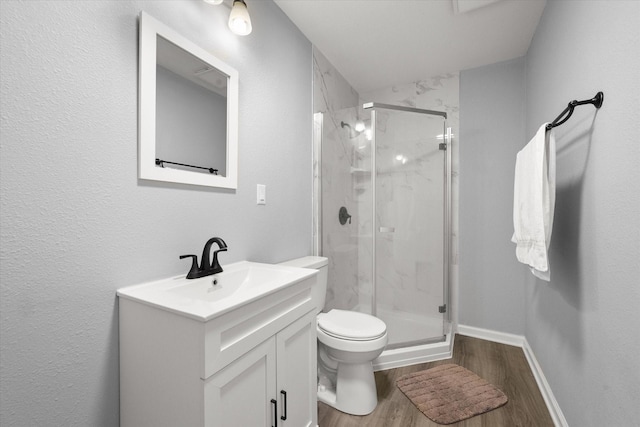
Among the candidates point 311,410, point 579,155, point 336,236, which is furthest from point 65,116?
point 579,155

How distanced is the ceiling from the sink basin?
1.67 m

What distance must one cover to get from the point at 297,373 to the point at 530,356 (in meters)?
1.93

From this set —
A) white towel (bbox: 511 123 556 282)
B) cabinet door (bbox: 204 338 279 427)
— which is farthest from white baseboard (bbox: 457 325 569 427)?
cabinet door (bbox: 204 338 279 427)

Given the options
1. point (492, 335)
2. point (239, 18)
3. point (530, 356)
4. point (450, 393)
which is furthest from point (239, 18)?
point (492, 335)

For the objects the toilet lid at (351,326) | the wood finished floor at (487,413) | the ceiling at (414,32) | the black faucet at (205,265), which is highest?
the ceiling at (414,32)

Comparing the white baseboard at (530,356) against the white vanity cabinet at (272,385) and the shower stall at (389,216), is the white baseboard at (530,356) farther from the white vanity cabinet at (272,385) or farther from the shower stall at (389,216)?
the white vanity cabinet at (272,385)

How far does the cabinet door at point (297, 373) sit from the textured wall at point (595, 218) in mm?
1102

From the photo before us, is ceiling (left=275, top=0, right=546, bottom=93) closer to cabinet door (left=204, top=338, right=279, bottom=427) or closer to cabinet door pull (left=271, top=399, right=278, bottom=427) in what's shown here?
cabinet door (left=204, top=338, right=279, bottom=427)

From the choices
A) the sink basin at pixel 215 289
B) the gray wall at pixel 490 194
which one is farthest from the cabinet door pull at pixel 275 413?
the gray wall at pixel 490 194

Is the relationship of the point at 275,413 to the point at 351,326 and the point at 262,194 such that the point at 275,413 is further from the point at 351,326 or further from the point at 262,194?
the point at 262,194

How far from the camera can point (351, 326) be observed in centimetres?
170

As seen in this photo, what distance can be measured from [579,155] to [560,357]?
106 cm

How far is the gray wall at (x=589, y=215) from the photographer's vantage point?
3.02 feet

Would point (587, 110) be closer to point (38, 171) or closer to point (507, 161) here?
point (507, 161)
